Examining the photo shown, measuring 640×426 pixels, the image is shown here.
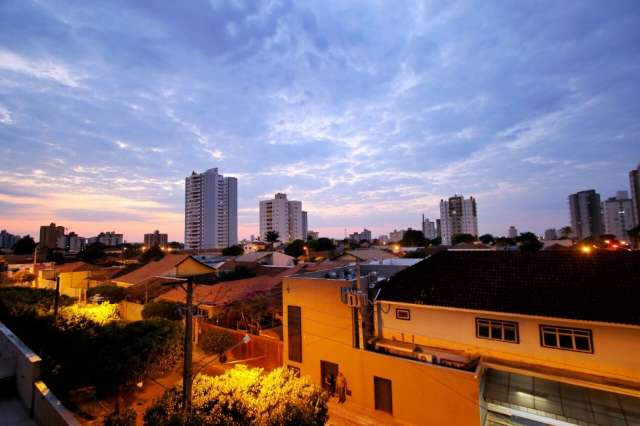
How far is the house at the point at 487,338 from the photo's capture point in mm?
10266

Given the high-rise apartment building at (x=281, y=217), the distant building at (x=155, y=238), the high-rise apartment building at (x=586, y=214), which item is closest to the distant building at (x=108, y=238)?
the distant building at (x=155, y=238)

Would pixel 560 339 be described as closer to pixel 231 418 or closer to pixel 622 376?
pixel 622 376

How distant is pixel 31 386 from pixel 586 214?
169m

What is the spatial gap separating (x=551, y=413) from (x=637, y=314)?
164 inches

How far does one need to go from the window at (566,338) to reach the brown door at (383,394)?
618 centimetres

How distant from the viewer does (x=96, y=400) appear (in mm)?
12828

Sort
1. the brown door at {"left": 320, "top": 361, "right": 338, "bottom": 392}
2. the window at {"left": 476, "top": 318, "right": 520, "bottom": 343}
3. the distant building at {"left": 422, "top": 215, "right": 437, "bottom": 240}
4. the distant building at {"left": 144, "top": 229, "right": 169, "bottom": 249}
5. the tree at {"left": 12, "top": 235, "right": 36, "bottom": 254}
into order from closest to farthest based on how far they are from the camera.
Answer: the window at {"left": 476, "top": 318, "right": 520, "bottom": 343} < the brown door at {"left": 320, "top": 361, "right": 338, "bottom": 392} < the tree at {"left": 12, "top": 235, "right": 36, "bottom": 254} < the distant building at {"left": 144, "top": 229, "right": 169, "bottom": 249} < the distant building at {"left": 422, "top": 215, "right": 437, "bottom": 240}

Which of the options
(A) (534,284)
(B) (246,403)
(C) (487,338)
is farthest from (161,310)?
(A) (534,284)

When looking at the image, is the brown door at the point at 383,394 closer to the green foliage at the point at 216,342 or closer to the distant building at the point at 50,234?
the green foliage at the point at 216,342

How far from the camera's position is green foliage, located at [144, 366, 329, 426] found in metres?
8.30

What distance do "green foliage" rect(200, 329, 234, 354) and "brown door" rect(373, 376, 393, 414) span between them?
27.8ft

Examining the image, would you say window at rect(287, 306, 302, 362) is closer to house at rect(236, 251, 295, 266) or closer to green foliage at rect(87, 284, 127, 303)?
green foliage at rect(87, 284, 127, 303)

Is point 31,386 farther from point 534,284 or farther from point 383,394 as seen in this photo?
point 534,284

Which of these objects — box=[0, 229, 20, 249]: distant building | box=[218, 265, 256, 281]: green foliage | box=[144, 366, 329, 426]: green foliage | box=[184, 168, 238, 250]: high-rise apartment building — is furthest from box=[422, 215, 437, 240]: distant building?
box=[0, 229, 20, 249]: distant building
